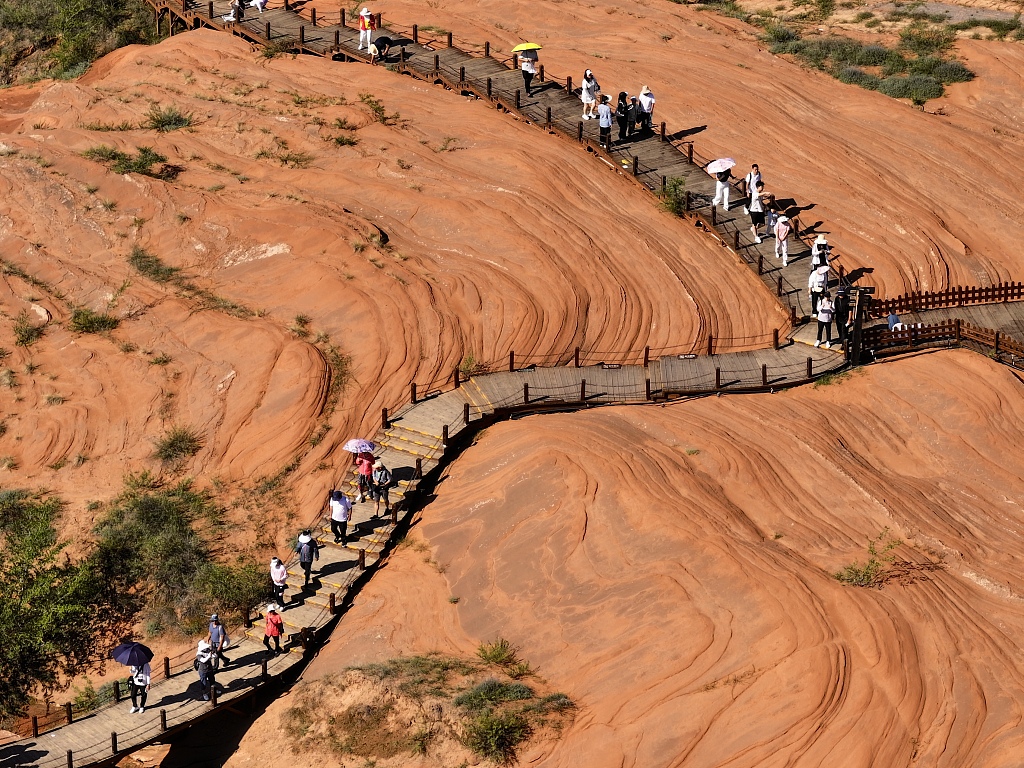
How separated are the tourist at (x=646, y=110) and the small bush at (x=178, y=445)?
61.7 feet

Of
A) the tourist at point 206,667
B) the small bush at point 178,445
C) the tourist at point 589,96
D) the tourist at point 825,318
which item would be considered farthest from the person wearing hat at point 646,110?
the tourist at point 206,667

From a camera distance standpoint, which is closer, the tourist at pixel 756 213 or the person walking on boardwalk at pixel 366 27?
the tourist at pixel 756 213

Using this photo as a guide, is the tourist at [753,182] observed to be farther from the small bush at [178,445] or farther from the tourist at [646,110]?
the small bush at [178,445]

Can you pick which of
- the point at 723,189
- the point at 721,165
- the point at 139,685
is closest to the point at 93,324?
the point at 139,685

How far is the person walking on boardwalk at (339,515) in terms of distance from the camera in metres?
31.1

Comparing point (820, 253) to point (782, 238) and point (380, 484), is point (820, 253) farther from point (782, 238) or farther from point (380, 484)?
point (380, 484)

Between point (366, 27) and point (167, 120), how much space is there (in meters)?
8.60

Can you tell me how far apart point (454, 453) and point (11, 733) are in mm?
11351

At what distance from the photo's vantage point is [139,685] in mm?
27797

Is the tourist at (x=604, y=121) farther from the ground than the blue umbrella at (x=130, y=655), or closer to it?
farther from the ground

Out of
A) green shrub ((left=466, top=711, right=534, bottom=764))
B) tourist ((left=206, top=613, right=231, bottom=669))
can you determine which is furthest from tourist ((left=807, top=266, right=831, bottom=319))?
tourist ((left=206, top=613, right=231, bottom=669))

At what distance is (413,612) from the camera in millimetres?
29500

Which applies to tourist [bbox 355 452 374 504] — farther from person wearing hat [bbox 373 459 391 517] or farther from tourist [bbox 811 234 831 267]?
tourist [bbox 811 234 831 267]

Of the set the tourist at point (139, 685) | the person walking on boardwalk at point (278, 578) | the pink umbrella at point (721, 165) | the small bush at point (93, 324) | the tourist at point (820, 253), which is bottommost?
the tourist at point (139, 685)
